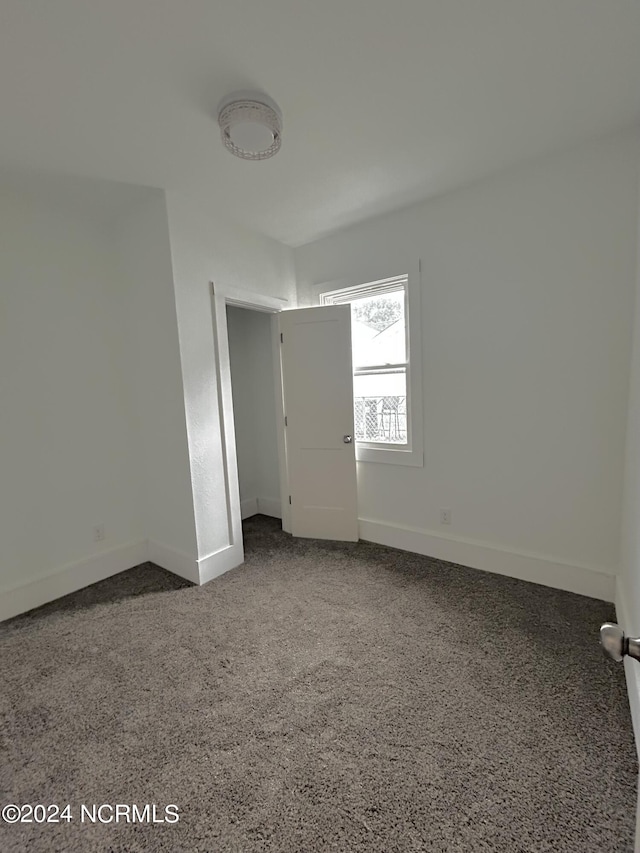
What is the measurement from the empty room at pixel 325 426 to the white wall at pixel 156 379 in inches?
1.2

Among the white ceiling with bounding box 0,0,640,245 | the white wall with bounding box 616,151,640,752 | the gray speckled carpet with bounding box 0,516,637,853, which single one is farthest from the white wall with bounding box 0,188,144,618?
the white wall with bounding box 616,151,640,752

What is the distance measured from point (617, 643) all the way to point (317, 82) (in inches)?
85.0

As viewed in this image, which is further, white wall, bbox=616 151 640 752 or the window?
the window

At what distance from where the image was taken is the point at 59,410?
105 inches

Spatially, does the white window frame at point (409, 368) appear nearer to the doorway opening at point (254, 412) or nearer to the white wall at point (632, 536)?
the doorway opening at point (254, 412)

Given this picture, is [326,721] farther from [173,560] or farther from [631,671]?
[173,560]

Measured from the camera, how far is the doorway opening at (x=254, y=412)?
3.94m

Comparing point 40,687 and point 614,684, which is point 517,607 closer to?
point 614,684

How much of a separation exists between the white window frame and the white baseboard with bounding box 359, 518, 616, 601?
0.60 meters

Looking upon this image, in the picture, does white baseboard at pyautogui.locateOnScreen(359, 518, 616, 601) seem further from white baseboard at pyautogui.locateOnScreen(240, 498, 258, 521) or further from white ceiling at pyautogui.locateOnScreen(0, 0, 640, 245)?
white ceiling at pyautogui.locateOnScreen(0, 0, 640, 245)

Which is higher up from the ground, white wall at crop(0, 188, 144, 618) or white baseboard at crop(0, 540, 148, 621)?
white wall at crop(0, 188, 144, 618)

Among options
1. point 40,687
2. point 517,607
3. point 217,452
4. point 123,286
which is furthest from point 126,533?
point 517,607

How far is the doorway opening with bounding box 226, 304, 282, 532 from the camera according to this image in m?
3.94

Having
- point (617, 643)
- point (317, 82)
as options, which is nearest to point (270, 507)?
point (317, 82)
